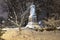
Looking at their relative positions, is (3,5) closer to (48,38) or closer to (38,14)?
(38,14)

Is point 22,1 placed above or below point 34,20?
above

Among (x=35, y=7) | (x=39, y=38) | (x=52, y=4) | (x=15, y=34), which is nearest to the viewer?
(x=39, y=38)

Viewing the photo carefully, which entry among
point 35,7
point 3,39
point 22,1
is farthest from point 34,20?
point 3,39

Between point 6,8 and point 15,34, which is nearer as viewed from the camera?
point 15,34

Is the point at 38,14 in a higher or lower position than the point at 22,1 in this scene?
lower

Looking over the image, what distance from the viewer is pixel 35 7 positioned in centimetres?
1545

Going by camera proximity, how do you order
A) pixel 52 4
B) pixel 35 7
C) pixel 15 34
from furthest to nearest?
pixel 52 4 < pixel 35 7 < pixel 15 34

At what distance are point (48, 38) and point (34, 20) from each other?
5932 millimetres

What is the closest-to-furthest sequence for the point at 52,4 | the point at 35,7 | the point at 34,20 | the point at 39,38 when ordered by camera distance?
the point at 39,38 < the point at 34,20 < the point at 35,7 < the point at 52,4

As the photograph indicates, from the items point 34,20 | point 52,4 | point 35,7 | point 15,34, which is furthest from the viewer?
point 52,4

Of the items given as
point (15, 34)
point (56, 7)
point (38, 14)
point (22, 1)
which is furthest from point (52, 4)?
point (15, 34)

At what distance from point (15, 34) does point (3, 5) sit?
8509mm

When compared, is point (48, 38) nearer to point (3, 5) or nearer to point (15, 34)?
point (15, 34)

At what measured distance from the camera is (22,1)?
661 inches
